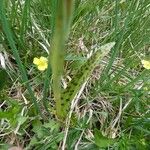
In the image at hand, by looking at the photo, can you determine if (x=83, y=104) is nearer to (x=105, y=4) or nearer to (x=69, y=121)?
(x=69, y=121)

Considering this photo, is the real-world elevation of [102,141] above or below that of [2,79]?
below

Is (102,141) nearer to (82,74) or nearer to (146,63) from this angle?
(82,74)

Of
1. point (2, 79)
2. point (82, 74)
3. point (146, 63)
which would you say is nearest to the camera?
point (82, 74)

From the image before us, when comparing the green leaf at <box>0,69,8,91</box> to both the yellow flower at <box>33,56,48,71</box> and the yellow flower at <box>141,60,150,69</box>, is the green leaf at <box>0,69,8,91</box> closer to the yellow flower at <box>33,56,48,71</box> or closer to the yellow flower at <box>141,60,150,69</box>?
the yellow flower at <box>33,56,48,71</box>

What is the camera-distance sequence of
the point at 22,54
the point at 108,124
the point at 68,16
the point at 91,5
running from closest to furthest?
the point at 68,16
the point at 108,124
the point at 22,54
the point at 91,5

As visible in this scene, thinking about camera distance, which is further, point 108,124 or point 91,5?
point 91,5

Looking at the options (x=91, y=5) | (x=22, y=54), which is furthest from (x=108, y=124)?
(x=91, y=5)

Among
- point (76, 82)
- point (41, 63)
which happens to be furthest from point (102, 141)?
point (41, 63)

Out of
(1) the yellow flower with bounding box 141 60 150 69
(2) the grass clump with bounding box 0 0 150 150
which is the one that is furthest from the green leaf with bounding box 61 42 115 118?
(1) the yellow flower with bounding box 141 60 150 69
